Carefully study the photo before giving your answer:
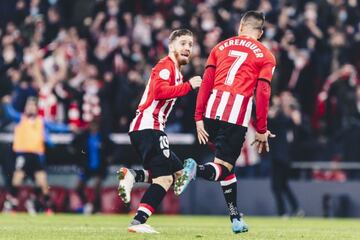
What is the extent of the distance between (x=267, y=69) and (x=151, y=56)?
12.8 meters

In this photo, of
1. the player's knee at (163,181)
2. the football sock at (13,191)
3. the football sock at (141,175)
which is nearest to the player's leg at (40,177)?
the football sock at (13,191)

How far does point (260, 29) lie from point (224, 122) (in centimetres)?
113

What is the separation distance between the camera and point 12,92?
22.7 meters

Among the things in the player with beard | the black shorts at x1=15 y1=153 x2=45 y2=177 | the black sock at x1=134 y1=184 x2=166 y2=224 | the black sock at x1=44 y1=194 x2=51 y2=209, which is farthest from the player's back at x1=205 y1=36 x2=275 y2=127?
the black shorts at x1=15 y1=153 x2=45 y2=177

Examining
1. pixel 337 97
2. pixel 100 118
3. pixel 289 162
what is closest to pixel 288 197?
pixel 289 162

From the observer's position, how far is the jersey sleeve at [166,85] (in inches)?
464

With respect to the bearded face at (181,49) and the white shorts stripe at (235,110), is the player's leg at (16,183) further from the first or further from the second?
the white shorts stripe at (235,110)

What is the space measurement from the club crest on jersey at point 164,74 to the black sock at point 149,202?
1.16 m

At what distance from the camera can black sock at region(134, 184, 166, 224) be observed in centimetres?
1178

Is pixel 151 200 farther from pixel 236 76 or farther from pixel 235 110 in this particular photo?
pixel 236 76

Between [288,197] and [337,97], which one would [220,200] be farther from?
[337,97]

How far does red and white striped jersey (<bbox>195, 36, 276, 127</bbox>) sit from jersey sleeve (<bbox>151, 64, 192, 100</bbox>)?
368 mm

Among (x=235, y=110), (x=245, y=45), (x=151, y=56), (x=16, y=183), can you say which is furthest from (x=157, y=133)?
(x=151, y=56)

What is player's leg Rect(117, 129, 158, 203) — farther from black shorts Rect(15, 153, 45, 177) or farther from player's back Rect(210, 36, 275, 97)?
black shorts Rect(15, 153, 45, 177)
